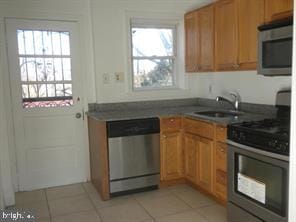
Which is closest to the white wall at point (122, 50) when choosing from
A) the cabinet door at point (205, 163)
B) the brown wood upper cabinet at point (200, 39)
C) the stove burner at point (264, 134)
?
the brown wood upper cabinet at point (200, 39)

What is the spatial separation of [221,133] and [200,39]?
134cm

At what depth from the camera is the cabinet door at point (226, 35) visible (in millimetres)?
3055

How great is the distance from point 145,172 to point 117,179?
335mm

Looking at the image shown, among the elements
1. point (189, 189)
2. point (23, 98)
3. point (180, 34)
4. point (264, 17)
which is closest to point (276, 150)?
point (264, 17)

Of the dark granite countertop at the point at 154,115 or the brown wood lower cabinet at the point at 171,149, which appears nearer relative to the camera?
the dark granite countertop at the point at 154,115

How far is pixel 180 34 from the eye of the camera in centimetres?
413

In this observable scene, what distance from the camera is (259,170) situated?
7.47 feet

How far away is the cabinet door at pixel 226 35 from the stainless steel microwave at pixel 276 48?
1.67ft

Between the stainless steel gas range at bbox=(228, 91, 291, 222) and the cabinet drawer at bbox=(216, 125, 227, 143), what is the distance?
239 mm

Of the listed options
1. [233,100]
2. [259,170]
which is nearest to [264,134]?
[259,170]

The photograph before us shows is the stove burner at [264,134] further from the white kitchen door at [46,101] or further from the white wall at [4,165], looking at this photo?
the white wall at [4,165]

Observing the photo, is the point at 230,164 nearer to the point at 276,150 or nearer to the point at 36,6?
the point at 276,150

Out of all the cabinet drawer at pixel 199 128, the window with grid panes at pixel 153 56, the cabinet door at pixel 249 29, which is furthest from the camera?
the window with grid panes at pixel 153 56

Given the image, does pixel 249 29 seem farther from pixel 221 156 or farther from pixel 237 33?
pixel 221 156
